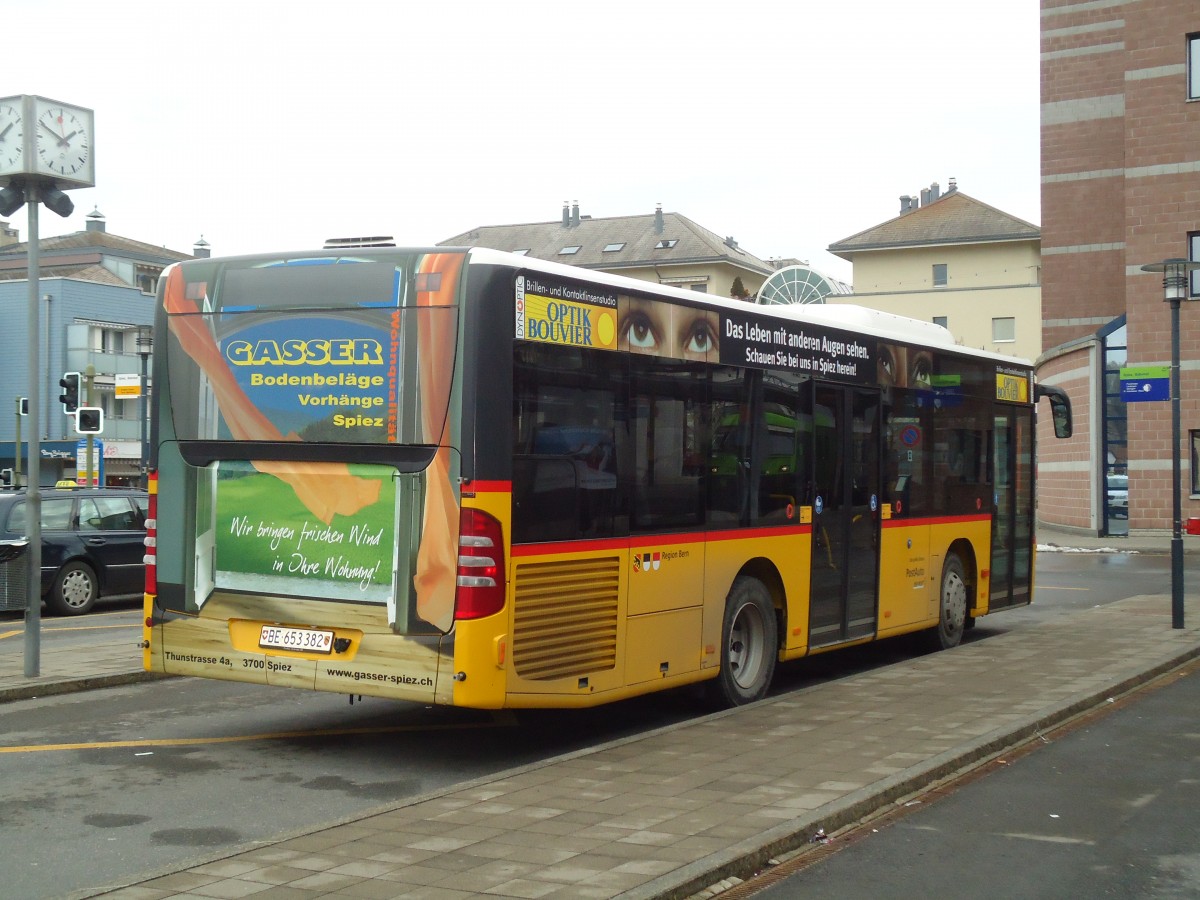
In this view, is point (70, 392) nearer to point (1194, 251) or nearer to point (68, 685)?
point (68, 685)

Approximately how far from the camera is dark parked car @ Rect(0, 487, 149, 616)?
18359 millimetres

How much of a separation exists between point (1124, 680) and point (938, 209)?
7652 cm

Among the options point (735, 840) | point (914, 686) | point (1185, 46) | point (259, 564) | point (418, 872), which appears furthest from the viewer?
point (1185, 46)

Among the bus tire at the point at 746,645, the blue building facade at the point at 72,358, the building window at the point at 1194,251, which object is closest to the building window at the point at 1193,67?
the building window at the point at 1194,251

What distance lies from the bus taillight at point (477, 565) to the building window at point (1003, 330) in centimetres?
7711

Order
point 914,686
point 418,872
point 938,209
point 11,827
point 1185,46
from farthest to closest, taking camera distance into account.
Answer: point 938,209, point 1185,46, point 914,686, point 11,827, point 418,872

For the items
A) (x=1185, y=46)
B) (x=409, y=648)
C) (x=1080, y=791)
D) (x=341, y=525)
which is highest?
(x=1185, y=46)

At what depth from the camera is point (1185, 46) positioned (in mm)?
38312

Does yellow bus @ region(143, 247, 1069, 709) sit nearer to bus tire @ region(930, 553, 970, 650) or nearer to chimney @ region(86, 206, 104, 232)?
bus tire @ region(930, 553, 970, 650)

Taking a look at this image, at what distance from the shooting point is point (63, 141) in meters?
11.9

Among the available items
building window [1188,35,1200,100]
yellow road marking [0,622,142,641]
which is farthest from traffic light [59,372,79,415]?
building window [1188,35,1200,100]

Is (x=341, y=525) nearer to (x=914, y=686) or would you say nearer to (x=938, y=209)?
(x=914, y=686)

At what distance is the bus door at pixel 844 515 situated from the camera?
11.6 meters

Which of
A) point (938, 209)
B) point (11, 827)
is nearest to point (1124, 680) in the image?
point (11, 827)
